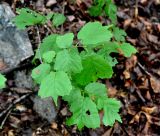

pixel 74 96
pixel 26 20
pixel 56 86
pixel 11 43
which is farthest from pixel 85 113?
pixel 11 43

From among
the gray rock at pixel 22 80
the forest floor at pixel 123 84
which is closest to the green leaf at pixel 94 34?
the forest floor at pixel 123 84

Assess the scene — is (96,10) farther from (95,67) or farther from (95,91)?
(95,67)

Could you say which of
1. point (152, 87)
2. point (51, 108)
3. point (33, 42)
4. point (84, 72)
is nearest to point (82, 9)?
point (33, 42)

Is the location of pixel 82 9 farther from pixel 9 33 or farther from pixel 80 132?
pixel 80 132

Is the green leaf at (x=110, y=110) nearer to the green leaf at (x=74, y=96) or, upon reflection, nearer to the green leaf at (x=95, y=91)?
the green leaf at (x=95, y=91)

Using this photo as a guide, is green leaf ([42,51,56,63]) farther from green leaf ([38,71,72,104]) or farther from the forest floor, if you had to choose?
the forest floor

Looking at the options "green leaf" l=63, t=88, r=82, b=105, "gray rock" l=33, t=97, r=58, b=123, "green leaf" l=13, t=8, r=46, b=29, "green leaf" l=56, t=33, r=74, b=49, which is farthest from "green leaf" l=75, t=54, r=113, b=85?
"gray rock" l=33, t=97, r=58, b=123

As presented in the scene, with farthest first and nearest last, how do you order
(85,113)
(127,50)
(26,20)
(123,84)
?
1. (123,84)
2. (26,20)
3. (127,50)
4. (85,113)
